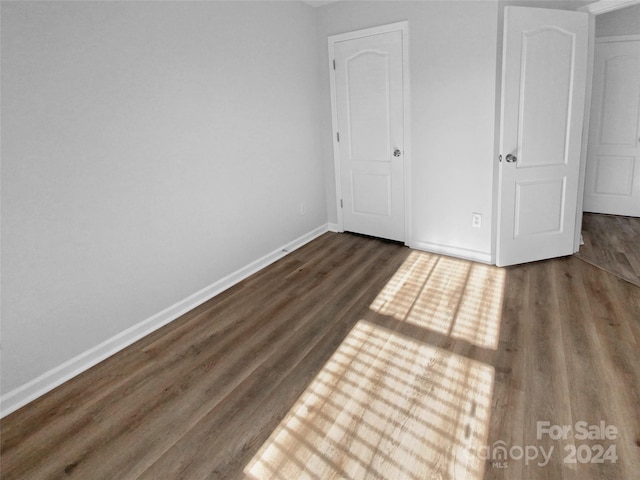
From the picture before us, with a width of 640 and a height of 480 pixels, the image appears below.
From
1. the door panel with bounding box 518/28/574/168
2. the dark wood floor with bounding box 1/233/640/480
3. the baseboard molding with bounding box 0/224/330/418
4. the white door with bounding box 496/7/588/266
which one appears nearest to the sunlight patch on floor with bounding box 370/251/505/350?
the dark wood floor with bounding box 1/233/640/480

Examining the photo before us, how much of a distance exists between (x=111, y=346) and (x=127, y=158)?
123 cm

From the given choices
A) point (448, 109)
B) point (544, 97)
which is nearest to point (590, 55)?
point (544, 97)

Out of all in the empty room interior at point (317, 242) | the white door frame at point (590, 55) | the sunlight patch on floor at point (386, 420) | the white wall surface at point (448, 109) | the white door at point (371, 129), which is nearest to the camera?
the sunlight patch on floor at point (386, 420)

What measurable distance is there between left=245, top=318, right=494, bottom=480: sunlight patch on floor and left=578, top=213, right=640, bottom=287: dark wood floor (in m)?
1.98

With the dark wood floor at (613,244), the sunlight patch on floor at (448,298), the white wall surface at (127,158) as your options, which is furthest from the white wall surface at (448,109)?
the white wall surface at (127,158)

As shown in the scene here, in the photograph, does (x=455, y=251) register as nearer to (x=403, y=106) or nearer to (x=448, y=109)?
(x=448, y=109)

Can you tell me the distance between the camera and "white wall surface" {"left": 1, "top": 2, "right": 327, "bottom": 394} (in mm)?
2074

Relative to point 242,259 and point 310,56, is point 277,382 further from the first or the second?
point 310,56

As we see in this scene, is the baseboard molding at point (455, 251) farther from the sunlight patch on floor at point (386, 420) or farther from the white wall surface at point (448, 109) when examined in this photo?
the sunlight patch on floor at point (386, 420)

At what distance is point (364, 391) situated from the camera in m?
2.08

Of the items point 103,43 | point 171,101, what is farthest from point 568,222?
point 103,43

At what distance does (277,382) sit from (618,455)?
1.58 meters

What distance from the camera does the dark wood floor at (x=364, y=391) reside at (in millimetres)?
1689

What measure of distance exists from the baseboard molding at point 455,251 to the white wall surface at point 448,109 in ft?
0.03
